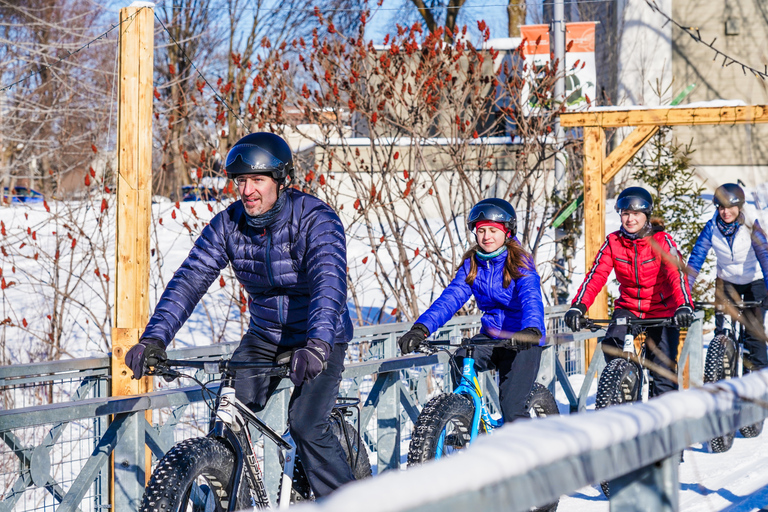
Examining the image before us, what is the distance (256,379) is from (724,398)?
7.73 feet

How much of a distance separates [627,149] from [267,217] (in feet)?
22.9

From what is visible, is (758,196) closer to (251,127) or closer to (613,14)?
(251,127)

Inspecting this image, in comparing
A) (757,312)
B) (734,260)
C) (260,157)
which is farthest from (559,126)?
(260,157)

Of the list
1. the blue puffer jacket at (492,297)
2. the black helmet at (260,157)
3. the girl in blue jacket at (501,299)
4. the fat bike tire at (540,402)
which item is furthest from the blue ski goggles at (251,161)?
the fat bike tire at (540,402)

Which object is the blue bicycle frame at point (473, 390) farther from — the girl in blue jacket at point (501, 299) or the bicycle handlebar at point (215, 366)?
the bicycle handlebar at point (215, 366)

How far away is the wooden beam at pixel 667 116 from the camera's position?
900cm

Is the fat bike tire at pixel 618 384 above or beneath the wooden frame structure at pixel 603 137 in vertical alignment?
beneath

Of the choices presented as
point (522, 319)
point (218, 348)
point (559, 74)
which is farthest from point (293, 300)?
point (559, 74)

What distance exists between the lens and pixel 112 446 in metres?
3.90

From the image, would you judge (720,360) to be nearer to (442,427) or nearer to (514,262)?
(514,262)

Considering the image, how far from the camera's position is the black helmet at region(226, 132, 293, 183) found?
3.55 m

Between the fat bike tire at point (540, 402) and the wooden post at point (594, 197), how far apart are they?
5.12 meters

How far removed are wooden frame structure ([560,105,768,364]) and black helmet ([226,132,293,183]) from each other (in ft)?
20.2

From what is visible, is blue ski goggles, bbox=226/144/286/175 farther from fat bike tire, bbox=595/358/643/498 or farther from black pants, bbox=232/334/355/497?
fat bike tire, bbox=595/358/643/498
